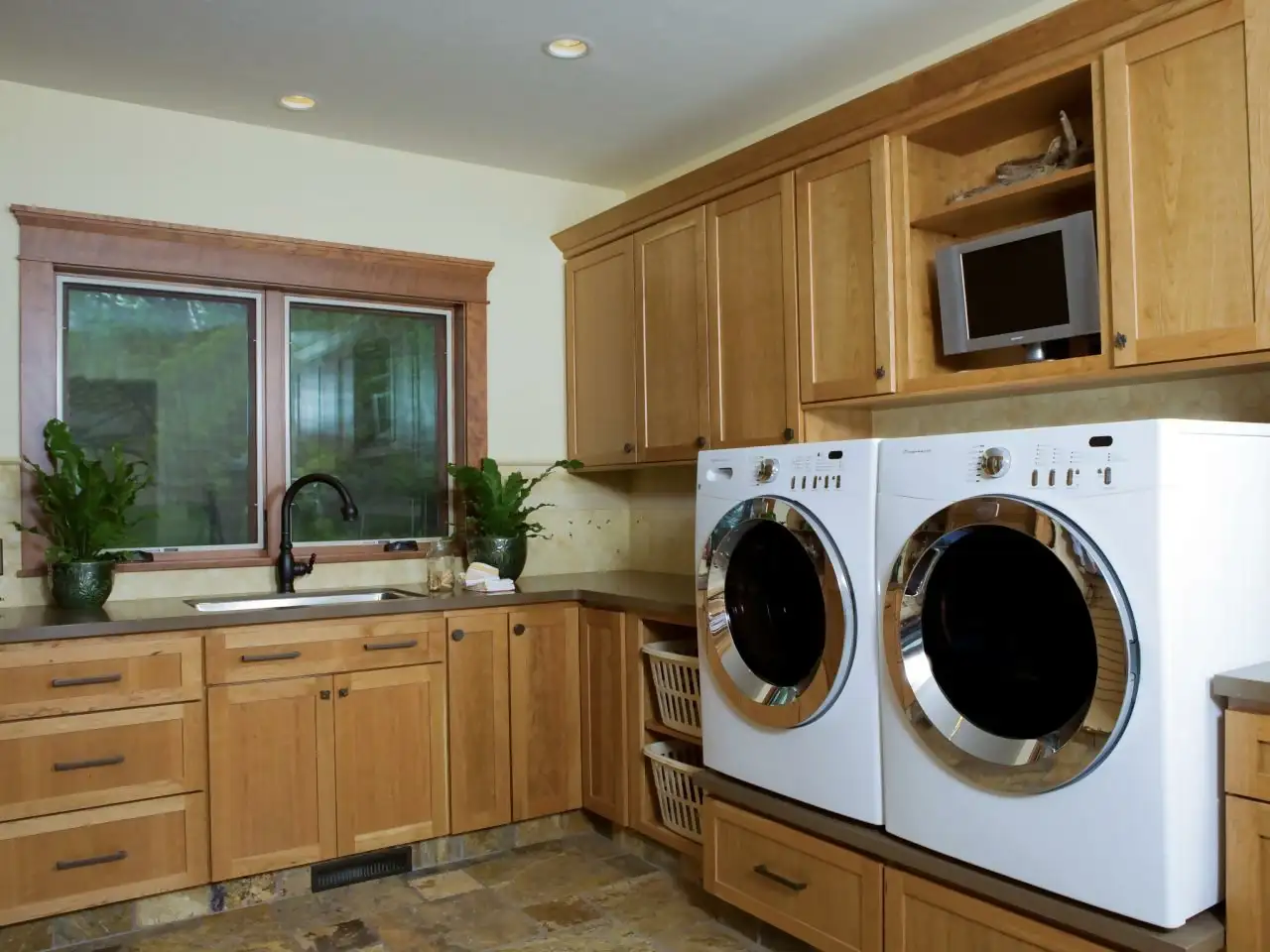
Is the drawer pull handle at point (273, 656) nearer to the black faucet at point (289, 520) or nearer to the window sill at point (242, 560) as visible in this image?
the black faucet at point (289, 520)

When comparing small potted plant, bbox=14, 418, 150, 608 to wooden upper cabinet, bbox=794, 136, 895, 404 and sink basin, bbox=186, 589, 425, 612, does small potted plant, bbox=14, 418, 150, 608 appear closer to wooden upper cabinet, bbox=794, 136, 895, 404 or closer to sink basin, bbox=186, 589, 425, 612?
sink basin, bbox=186, 589, 425, 612

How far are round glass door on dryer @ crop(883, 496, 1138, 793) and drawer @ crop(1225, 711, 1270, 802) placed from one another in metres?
0.18

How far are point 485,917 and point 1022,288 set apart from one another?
2.15 meters

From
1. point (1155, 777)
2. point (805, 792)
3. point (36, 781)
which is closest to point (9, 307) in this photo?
point (36, 781)

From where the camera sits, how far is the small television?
7.25ft

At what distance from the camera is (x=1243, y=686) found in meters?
1.59

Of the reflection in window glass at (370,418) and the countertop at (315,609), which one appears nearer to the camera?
the countertop at (315,609)

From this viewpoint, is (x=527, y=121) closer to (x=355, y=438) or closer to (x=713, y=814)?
(x=355, y=438)

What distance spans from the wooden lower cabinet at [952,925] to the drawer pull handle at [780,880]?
0.27 meters

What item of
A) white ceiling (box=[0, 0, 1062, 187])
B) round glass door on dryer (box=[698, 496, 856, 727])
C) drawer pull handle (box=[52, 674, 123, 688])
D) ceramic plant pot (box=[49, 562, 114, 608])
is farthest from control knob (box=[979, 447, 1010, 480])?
ceramic plant pot (box=[49, 562, 114, 608])

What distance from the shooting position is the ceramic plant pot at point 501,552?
3482 mm

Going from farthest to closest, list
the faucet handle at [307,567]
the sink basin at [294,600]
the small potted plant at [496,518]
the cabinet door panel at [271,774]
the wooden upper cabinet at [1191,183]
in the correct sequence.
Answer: the small potted plant at [496,518] < the faucet handle at [307,567] < the sink basin at [294,600] < the cabinet door panel at [271,774] < the wooden upper cabinet at [1191,183]

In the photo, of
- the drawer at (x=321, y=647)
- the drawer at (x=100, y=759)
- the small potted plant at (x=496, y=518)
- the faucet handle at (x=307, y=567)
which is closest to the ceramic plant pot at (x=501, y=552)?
the small potted plant at (x=496, y=518)

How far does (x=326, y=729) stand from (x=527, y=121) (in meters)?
2.07
